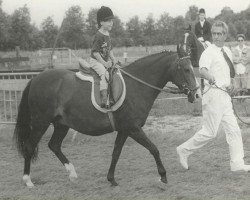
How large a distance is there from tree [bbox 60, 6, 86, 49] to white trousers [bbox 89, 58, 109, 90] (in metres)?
43.1

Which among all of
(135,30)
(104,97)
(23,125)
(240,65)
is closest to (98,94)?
(104,97)

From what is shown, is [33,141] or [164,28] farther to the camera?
[164,28]

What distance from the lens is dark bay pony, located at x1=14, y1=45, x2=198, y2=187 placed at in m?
6.10

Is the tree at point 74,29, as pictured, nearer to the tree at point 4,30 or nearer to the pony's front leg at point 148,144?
the tree at point 4,30

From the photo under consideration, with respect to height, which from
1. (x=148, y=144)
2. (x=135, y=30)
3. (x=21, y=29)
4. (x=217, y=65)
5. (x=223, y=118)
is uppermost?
(x=135, y=30)

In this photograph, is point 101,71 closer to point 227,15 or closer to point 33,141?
point 33,141

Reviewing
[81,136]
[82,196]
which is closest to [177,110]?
[81,136]

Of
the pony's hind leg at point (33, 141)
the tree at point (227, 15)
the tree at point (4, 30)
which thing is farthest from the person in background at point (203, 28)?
the tree at point (227, 15)

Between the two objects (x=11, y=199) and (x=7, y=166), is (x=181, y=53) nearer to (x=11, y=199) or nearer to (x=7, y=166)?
(x=11, y=199)

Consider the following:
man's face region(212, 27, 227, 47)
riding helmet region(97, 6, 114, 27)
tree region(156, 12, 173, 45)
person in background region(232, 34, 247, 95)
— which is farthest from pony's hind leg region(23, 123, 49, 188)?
tree region(156, 12, 173, 45)

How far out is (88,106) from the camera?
21.0 feet

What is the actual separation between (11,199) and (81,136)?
4444 mm

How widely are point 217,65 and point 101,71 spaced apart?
164 cm

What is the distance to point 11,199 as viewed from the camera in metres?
5.82
